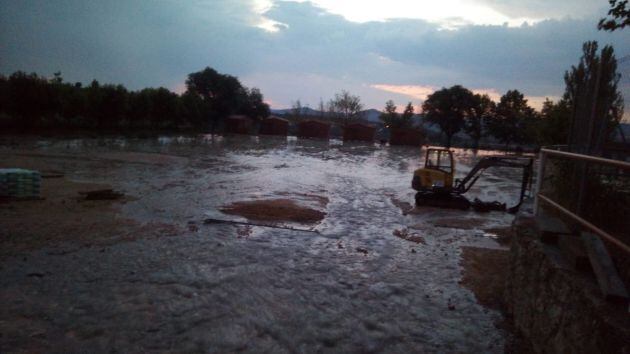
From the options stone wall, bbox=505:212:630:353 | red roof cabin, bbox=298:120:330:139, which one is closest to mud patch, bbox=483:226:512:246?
stone wall, bbox=505:212:630:353

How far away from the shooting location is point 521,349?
207 inches

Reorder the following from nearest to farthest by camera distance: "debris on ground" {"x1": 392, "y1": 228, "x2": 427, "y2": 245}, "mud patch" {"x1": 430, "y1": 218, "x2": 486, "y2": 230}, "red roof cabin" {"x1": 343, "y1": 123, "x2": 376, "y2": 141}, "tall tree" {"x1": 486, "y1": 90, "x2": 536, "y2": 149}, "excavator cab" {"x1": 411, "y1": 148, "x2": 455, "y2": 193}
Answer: "debris on ground" {"x1": 392, "y1": 228, "x2": 427, "y2": 245}
"mud patch" {"x1": 430, "y1": 218, "x2": 486, "y2": 230}
"excavator cab" {"x1": 411, "y1": 148, "x2": 455, "y2": 193}
"tall tree" {"x1": 486, "y1": 90, "x2": 536, "y2": 149}
"red roof cabin" {"x1": 343, "y1": 123, "x2": 376, "y2": 141}

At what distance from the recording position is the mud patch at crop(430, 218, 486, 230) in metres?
13.3

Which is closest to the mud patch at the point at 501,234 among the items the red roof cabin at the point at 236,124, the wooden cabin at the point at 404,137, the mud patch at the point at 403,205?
the mud patch at the point at 403,205

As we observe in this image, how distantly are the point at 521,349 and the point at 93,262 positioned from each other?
746cm

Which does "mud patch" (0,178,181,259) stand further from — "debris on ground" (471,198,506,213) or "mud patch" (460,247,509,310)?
"debris on ground" (471,198,506,213)

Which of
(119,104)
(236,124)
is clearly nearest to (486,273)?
(119,104)

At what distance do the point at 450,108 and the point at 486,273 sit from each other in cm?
6853

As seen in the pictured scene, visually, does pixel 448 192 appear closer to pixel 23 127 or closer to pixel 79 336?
pixel 79 336

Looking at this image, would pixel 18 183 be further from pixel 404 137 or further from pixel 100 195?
pixel 404 137

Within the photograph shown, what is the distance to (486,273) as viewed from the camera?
861cm

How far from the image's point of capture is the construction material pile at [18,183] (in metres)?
12.9

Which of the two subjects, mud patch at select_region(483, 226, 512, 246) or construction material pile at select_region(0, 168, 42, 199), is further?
construction material pile at select_region(0, 168, 42, 199)

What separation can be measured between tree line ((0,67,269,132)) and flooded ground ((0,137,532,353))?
106ft
